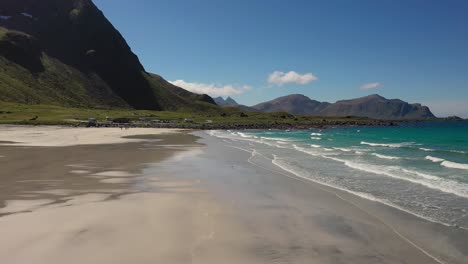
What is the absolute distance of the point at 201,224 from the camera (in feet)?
44.4

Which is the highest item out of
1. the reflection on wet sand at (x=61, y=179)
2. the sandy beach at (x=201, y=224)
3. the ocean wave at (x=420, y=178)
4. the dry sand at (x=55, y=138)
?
the ocean wave at (x=420, y=178)

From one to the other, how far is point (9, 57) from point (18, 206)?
212m

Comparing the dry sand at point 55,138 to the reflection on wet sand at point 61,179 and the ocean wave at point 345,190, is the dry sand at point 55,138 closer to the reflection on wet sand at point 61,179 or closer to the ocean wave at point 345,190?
the reflection on wet sand at point 61,179

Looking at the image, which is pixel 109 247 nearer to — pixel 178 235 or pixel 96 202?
pixel 178 235

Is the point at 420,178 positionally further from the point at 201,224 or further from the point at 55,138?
the point at 55,138

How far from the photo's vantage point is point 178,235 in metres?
11.9

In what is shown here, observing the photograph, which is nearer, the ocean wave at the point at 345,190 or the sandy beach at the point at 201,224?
the sandy beach at the point at 201,224

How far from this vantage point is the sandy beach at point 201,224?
10.4 m

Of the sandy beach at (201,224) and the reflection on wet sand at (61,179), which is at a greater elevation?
the sandy beach at (201,224)

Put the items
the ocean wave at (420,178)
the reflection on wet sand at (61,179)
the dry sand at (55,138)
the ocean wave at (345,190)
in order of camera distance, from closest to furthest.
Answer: the ocean wave at (345,190)
the reflection on wet sand at (61,179)
the ocean wave at (420,178)
the dry sand at (55,138)

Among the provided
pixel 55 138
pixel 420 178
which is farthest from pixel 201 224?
pixel 55 138

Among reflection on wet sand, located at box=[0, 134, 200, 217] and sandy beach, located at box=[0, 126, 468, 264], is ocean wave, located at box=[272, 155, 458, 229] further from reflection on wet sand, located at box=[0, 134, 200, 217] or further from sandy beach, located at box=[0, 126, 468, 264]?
reflection on wet sand, located at box=[0, 134, 200, 217]

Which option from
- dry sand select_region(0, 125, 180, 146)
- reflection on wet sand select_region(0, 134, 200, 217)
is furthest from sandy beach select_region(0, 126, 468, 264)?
dry sand select_region(0, 125, 180, 146)

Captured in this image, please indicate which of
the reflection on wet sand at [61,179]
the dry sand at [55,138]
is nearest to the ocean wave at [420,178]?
the reflection on wet sand at [61,179]
